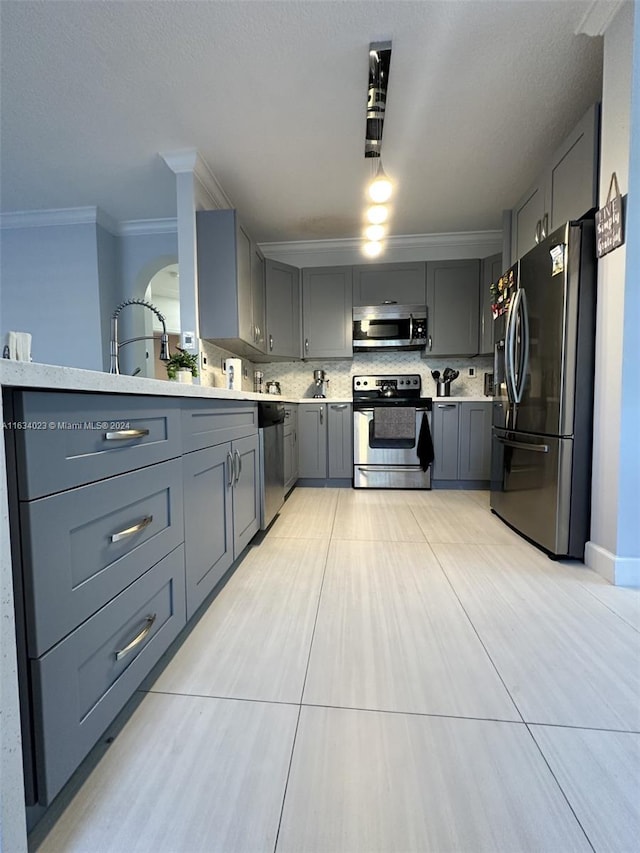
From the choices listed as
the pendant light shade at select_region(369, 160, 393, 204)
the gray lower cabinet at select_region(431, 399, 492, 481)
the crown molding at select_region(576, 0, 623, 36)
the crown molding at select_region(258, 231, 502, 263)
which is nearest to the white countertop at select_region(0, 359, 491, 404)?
the pendant light shade at select_region(369, 160, 393, 204)

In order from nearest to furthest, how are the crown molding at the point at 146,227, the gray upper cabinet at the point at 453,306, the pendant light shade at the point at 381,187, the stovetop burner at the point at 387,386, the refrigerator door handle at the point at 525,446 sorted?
1. the refrigerator door handle at the point at 525,446
2. the pendant light shade at the point at 381,187
3. the crown molding at the point at 146,227
4. the gray upper cabinet at the point at 453,306
5. the stovetop burner at the point at 387,386

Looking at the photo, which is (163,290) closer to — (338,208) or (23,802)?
(338,208)

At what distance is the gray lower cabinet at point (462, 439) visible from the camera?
3395mm

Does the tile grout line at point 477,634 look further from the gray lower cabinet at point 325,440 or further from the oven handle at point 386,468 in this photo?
the gray lower cabinet at point 325,440

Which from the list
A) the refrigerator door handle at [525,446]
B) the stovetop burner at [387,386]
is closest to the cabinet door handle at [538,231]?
the refrigerator door handle at [525,446]

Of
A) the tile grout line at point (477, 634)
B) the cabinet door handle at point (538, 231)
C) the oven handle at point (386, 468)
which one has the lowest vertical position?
the tile grout line at point (477, 634)

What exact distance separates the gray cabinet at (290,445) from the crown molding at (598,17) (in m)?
2.62

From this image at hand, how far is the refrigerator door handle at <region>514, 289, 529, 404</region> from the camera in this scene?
2.00 meters

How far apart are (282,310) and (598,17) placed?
8.77 feet

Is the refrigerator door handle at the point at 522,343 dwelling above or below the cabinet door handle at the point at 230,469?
above

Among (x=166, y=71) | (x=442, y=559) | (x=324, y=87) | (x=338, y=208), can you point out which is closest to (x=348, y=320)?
(x=338, y=208)

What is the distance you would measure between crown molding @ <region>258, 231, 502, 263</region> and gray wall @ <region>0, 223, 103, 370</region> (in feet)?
5.68

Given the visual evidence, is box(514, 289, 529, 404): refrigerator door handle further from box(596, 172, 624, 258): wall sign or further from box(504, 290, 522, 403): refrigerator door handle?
box(596, 172, 624, 258): wall sign

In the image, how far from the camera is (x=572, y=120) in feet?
6.88
